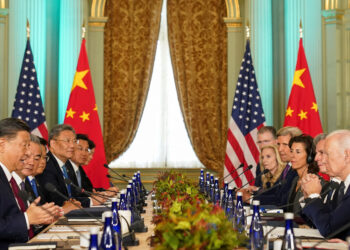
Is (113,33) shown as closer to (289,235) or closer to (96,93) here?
(96,93)

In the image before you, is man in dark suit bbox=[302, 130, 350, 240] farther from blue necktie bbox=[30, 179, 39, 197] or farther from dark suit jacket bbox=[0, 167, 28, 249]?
blue necktie bbox=[30, 179, 39, 197]

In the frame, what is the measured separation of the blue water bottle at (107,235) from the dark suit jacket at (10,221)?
1042 mm

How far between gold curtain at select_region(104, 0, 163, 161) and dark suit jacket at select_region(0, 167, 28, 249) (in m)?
6.03

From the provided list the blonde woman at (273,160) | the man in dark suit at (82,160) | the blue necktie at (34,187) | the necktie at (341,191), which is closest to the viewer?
the necktie at (341,191)

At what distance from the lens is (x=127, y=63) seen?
30.2 feet

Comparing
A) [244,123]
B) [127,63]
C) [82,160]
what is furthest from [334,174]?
[127,63]

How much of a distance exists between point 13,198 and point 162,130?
6.25 metres

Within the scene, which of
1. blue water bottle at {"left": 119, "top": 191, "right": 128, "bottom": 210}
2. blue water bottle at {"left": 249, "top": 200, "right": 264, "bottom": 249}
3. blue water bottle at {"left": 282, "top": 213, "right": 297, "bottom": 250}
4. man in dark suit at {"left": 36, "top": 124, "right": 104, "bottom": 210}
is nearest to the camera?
blue water bottle at {"left": 282, "top": 213, "right": 297, "bottom": 250}

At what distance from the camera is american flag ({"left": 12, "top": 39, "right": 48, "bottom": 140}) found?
23.1 ft

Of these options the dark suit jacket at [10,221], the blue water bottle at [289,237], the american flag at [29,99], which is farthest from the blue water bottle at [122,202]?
the american flag at [29,99]

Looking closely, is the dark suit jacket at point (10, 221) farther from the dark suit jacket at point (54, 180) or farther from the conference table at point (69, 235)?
the dark suit jacket at point (54, 180)

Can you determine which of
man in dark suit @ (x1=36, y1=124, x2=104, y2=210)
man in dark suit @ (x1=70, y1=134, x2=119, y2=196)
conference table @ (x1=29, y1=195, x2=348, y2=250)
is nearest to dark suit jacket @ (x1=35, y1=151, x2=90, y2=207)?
man in dark suit @ (x1=36, y1=124, x2=104, y2=210)

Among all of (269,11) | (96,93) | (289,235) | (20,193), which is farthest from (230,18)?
(289,235)

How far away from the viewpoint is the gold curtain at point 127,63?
9.16m
